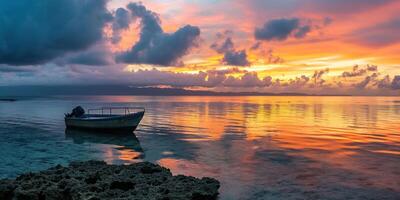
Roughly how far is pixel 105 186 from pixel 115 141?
22.8 m

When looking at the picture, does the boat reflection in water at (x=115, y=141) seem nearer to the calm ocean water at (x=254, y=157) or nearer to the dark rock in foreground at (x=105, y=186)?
the calm ocean water at (x=254, y=157)

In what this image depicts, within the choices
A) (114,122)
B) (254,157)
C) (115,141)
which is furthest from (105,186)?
(114,122)

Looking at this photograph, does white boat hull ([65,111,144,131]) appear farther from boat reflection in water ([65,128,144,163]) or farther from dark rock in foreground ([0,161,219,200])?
dark rock in foreground ([0,161,219,200])

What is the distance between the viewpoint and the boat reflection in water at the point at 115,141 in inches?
1212

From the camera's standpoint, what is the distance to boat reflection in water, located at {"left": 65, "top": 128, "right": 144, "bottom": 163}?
30781 millimetres

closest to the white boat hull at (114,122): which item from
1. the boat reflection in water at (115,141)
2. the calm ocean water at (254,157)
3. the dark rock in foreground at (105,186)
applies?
the boat reflection in water at (115,141)

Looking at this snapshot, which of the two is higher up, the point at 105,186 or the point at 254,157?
the point at 105,186

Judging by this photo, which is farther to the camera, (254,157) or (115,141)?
(115,141)

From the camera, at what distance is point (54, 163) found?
2700 centimetres

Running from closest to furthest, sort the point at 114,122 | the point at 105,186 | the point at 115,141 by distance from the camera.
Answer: the point at 105,186, the point at 115,141, the point at 114,122

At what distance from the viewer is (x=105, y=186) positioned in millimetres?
18078

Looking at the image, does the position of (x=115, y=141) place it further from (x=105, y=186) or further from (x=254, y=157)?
(x=105, y=186)

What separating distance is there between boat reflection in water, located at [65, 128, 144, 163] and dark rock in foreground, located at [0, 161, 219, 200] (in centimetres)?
858

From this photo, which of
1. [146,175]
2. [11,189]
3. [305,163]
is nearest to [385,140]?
[305,163]
